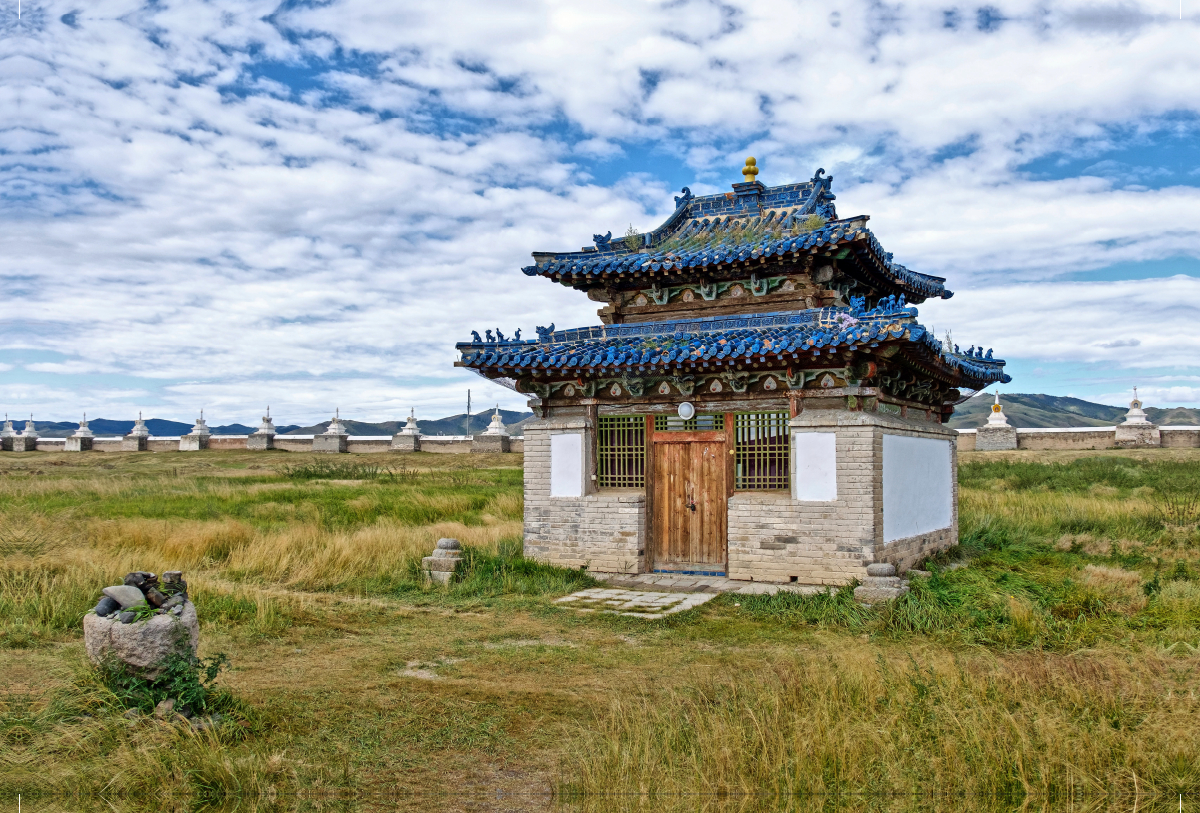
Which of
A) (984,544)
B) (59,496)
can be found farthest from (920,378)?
(59,496)

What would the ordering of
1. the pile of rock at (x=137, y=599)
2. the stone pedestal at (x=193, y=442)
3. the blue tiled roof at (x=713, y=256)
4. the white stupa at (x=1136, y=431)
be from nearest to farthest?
the pile of rock at (x=137, y=599)
the blue tiled roof at (x=713, y=256)
the white stupa at (x=1136, y=431)
the stone pedestal at (x=193, y=442)

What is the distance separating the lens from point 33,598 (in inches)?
401

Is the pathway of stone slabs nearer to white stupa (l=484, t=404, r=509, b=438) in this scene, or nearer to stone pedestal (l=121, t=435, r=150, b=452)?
white stupa (l=484, t=404, r=509, b=438)

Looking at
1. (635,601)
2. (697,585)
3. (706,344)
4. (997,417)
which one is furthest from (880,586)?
(997,417)

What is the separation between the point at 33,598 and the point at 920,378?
13.2 meters

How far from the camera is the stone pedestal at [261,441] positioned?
170ft

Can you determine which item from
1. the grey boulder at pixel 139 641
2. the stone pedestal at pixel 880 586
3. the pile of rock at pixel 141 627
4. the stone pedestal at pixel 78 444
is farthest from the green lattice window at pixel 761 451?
the stone pedestal at pixel 78 444

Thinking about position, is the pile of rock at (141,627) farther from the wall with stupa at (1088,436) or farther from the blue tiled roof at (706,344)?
the wall with stupa at (1088,436)

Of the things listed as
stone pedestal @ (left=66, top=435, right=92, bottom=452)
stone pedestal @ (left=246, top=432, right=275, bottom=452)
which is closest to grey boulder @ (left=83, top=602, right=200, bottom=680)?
stone pedestal @ (left=246, top=432, right=275, bottom=452)

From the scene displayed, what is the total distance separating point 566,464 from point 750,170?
639 centimetres

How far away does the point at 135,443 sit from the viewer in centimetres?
5503

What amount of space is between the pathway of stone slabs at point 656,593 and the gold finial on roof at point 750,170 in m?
7.33

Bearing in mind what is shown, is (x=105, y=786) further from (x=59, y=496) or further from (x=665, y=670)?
(x=59, y=496)

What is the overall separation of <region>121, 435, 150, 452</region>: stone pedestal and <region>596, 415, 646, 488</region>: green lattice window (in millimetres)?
50654
